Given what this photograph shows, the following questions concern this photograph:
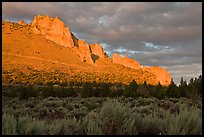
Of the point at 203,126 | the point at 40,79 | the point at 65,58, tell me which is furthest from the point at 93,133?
the point at 65,58

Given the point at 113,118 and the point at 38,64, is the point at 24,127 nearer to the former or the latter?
the point at 113,118

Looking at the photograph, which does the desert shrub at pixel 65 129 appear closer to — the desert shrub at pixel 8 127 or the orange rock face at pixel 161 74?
the desert shrub at pixel 8 127

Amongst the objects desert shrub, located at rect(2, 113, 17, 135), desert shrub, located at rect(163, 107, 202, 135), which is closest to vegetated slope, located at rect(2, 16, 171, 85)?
desert shrub, located at rect(2, 113, 17, 135)

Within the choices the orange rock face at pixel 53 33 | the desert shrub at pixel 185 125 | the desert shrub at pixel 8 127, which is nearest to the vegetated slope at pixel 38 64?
the orange rock face at pixel 53 33

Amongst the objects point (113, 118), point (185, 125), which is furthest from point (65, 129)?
point (185, 125)

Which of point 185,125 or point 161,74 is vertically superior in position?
point 161,74

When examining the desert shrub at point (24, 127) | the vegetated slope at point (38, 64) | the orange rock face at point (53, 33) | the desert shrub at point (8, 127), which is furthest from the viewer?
the orange rock face at point (53, 33)

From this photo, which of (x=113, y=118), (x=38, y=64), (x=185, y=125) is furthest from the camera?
(x=38, y=64)

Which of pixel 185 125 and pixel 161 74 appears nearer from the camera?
pixel 185 125

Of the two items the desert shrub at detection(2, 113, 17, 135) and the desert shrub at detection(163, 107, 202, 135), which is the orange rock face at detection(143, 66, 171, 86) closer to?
the desert shrub at detection(163, 107, 202, 135)

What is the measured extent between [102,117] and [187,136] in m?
1.77

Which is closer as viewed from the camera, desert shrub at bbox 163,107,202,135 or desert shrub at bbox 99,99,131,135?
desert shrub at bbox 163,107,202,135

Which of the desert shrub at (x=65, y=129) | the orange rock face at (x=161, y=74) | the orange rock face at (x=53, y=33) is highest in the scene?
the orange rock face at (x=53, y=33)

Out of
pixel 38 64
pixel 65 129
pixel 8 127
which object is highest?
pixel 38 64
